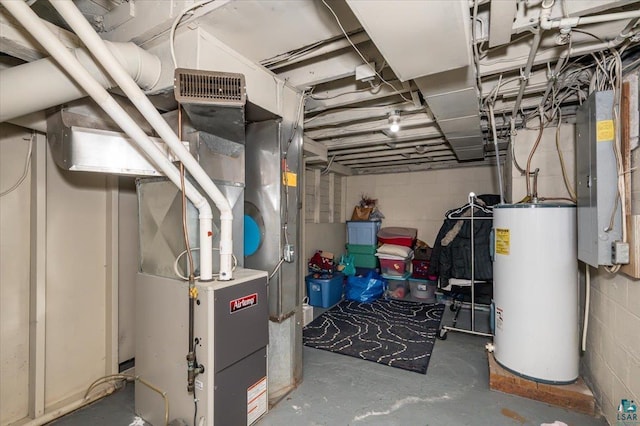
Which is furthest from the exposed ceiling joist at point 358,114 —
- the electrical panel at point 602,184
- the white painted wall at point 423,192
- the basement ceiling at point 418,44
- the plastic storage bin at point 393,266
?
the white painted wall at point 423,192

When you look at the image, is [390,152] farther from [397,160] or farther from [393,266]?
[393,266]

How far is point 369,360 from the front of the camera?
9.15ft

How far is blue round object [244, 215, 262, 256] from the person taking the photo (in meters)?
2.27

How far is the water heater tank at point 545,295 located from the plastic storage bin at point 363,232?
2.97m

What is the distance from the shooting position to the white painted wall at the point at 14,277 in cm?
183

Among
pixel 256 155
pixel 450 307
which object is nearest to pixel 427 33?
pixel 256 155

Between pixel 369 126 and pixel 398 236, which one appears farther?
pixel 398 236

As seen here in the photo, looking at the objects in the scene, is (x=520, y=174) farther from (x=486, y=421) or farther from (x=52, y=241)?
(x=52, y=241)

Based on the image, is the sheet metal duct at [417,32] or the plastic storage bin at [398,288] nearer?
→ the sheet metal duct at [417,32]

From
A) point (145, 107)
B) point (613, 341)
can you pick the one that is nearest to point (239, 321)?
point (145, 107)

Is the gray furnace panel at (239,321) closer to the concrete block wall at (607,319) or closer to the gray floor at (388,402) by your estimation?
the gray floor at (388,402)

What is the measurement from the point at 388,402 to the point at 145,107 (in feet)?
8.03

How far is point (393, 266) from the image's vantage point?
4.89 metres

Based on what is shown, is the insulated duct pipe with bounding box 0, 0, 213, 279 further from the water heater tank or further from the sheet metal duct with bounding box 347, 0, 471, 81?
the water heater tank
